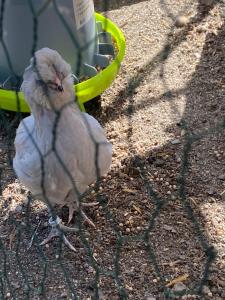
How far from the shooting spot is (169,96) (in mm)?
2627

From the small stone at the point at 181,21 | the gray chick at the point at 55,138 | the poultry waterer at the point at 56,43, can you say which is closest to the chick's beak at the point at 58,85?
the gray chick at the point at 55,138

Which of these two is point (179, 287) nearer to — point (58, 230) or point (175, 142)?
point (58, 230)

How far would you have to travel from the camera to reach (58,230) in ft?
6.97

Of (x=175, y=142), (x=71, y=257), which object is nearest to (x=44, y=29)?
(x=175, y=142)

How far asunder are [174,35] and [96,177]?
1.27 m

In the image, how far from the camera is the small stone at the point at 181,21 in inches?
116

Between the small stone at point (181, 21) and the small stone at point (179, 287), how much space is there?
1498mm

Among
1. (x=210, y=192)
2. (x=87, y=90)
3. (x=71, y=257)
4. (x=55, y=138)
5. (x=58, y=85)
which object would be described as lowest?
(x=71, y=257)

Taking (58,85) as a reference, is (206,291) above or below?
below

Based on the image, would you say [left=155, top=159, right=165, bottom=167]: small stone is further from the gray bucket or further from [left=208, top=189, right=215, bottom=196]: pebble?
the gray bucket

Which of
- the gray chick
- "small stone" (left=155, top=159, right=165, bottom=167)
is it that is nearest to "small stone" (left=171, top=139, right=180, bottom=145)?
"small stone" (left=155, top=159, right=165, bottom=167)

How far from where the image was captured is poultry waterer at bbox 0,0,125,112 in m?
2.36

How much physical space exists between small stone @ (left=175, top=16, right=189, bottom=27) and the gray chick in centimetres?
123

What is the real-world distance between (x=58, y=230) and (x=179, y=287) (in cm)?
50
